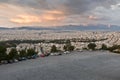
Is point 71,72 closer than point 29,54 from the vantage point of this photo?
Yes

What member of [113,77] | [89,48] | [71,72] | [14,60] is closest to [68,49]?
[89,48]

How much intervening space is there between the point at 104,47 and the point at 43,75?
2753 inches

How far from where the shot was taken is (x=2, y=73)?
57.6 m

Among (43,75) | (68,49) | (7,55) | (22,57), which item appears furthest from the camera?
(68,49)

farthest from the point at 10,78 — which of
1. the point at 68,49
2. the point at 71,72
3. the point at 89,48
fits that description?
the point at 89,48

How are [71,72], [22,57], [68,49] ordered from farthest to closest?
[68,49]
[22,57]
[71,72]

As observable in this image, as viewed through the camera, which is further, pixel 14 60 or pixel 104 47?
pixel 104 47

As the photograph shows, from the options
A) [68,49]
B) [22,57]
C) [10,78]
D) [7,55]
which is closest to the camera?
[10,78]

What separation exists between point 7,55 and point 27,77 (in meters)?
24.6

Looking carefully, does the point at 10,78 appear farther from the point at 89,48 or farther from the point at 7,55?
the point at 89,48

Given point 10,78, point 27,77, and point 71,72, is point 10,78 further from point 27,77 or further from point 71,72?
point 71,72

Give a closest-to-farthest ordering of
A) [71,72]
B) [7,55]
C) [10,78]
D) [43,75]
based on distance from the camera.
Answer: [10,78]
[43,75]
[71,72]
[7,55]

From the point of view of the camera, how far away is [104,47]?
122312mm

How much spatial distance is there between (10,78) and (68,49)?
6592cm
